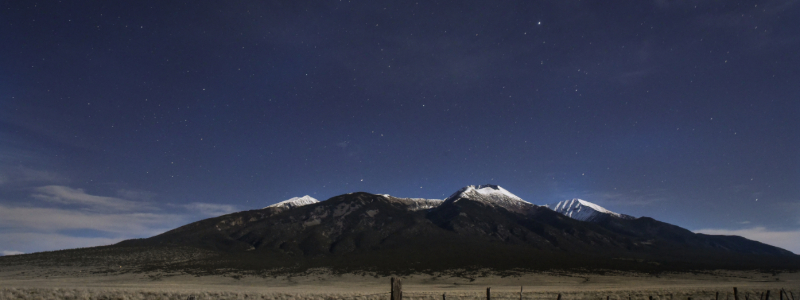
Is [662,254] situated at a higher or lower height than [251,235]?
lower

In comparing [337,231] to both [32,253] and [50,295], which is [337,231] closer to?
[32,253]

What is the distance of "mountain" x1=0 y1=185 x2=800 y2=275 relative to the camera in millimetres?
102438

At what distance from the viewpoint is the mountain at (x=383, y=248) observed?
102 m

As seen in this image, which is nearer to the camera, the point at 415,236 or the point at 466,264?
the point at 466,264

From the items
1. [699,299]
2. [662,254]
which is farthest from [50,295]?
[662,254]

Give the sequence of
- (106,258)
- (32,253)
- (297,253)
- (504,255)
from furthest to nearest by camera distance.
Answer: (297,253) → (504,255) → (32,253) → (106,258)

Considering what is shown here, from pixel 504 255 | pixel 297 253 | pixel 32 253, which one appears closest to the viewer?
pixel 32 253

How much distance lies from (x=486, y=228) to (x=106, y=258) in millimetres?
145243

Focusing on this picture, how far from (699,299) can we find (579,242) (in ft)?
511

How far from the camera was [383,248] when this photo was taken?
146 meters

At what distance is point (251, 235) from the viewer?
164250 mm

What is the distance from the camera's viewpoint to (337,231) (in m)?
176

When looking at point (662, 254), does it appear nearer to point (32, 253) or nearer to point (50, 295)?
point (50, 295)

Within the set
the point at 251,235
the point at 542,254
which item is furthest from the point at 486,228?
the point at 251,235
